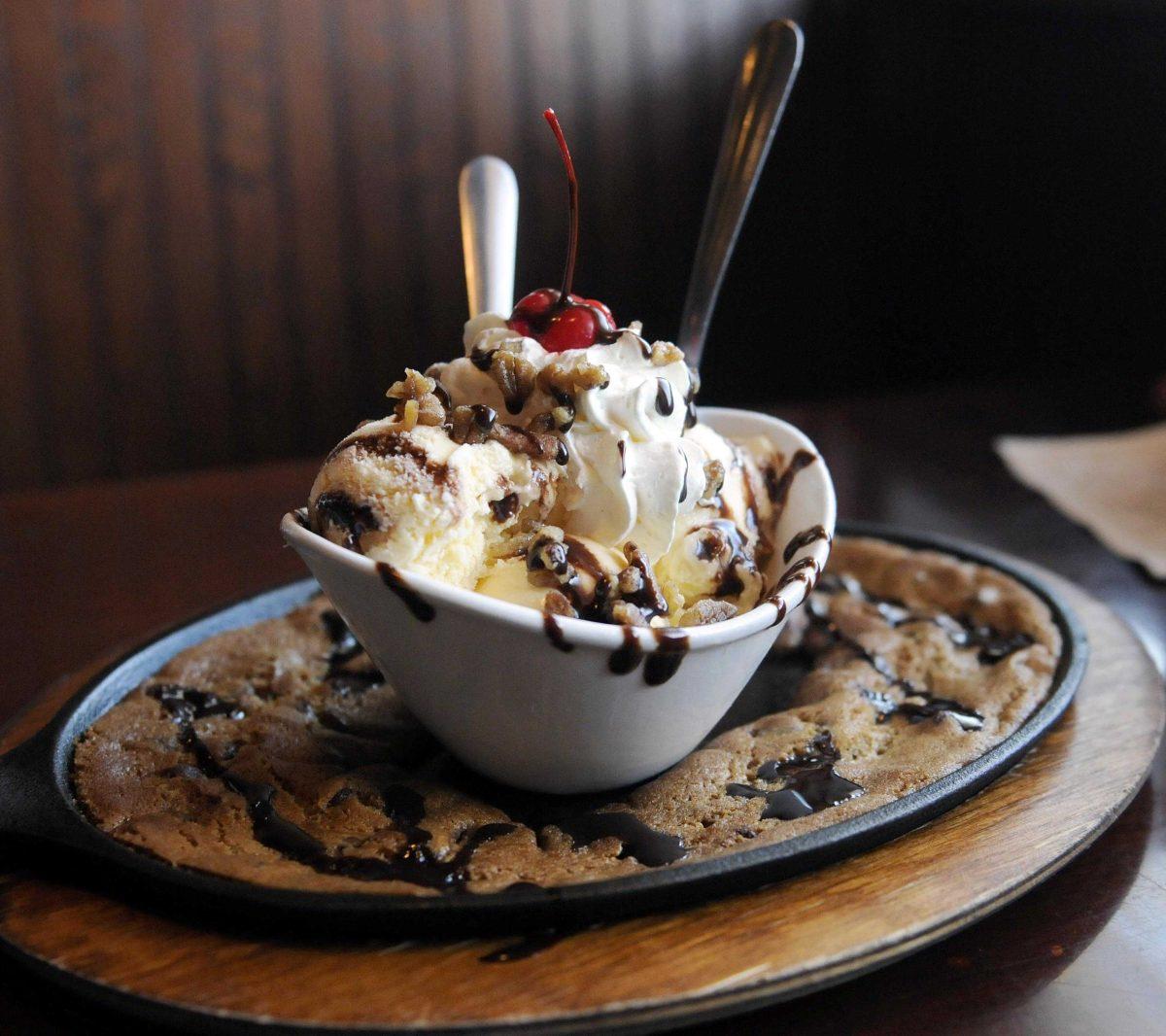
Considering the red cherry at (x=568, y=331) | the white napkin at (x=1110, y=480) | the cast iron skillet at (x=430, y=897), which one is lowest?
the white napkin at (x=1110, y=480)

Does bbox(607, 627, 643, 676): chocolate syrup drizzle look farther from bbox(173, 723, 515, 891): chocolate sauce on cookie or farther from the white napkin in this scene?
the white napkin

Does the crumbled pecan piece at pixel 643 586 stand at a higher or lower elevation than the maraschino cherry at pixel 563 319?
lower

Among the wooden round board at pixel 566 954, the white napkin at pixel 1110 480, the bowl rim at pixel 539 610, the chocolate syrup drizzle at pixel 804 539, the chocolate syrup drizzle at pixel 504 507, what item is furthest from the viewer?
the white napkin at pixel 1110 480

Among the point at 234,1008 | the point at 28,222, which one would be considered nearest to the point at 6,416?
the point at 28,222

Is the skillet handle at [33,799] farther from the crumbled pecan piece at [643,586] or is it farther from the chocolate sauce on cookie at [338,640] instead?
the crumbled pecan piece at [643,586]

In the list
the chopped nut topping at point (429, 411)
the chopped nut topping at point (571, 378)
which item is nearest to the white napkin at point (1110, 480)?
the chopped nut topping at point (571, 378)
